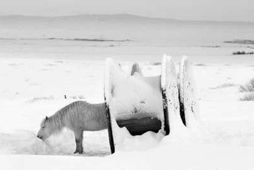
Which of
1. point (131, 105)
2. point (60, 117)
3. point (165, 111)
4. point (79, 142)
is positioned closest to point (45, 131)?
point (60, 117)

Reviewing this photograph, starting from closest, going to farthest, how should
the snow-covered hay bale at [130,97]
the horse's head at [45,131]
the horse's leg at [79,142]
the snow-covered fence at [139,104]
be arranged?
the snow-covered fence at [139,104] → the snow-covered hay bale at [130,97] → the horse's leg at [79,142] → the horse's head at [45,131]

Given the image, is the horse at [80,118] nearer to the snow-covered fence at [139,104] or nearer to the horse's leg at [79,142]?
the horse's leg at [79,142]

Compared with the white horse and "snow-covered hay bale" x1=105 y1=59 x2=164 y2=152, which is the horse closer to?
the white horse

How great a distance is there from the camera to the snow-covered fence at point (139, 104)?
6.86 meters

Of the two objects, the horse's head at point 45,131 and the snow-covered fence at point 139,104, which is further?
the horse's head at point 45,131

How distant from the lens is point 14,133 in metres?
8.03

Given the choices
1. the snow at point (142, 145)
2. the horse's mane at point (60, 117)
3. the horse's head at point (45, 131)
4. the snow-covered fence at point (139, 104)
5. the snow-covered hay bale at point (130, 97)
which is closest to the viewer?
the snow at point (142, 145)

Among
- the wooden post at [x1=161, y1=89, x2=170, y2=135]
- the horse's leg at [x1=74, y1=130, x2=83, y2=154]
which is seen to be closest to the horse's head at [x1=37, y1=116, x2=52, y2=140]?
the horse's leg at [x1=74, y1=130, x2=83, y2=154]

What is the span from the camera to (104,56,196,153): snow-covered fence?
6.86 metres

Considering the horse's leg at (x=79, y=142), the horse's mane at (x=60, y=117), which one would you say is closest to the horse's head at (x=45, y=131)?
the horse's mane at (x=60, y=117)

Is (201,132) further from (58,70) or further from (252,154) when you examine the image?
(58,70)

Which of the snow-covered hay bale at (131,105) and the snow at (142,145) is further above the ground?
the snow-covered hay bale at (131,105)

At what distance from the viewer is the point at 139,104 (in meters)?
7.07

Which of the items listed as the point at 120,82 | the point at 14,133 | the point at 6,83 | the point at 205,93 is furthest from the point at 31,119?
the point at 6,83
